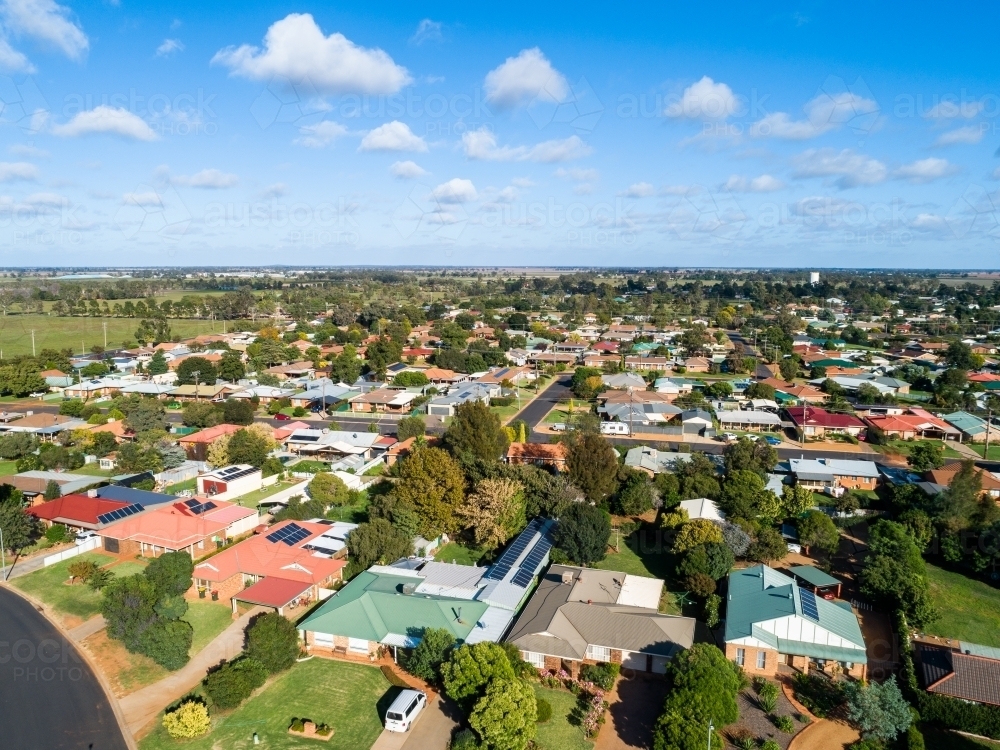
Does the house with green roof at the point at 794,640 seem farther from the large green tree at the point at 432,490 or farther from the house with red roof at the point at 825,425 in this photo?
the house with red roof at the point at 825,425

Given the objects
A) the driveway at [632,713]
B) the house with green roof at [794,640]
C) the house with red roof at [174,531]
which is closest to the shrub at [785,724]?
the house with green roof at [794,640]

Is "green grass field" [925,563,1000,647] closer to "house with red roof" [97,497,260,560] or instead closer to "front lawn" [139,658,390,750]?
"front lawn" [139,658,390,750]

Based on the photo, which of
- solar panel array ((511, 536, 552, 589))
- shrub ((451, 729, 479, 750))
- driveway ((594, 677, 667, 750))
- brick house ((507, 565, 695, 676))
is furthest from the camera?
solar panel array ((511, 536, 552, 589))

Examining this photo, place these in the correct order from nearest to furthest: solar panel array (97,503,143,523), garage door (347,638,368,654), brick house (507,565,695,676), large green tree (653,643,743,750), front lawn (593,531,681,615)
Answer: large green tree (653,643,743,750) < brick house (507,565,695,676) < garage door (347,638,368,654) < front lawn (593,531,681,615) < solar panel array (97,503,143,523)

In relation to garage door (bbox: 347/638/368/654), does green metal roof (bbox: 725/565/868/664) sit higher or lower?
higher

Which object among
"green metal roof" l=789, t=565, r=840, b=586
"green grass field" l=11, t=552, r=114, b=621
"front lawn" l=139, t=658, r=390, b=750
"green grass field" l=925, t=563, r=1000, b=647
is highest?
"green metal roof" l=789, t=565, r=840, b=586

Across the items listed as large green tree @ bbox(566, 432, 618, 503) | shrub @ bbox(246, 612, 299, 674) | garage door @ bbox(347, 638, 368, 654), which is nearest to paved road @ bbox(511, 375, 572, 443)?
large green tree @ bbox(566, 432, 618, 503)

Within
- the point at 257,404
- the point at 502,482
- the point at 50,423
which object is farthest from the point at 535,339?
the point at 502,482

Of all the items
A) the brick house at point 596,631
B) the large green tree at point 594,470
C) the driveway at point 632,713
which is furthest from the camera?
the large green tree at point 594,470
